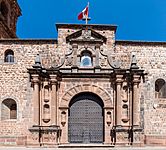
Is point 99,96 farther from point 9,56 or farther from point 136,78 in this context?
point 9,56

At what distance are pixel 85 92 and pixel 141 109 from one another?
9.85 feet

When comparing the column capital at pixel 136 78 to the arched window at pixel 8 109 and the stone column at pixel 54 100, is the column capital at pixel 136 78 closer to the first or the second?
the stone column at pixel 54 100

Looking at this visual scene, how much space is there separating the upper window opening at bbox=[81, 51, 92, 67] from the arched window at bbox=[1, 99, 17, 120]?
13.5 feet

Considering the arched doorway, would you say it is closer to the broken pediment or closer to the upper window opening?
the upper window opening

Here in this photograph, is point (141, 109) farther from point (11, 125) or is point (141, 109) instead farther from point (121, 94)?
point (11, 125)

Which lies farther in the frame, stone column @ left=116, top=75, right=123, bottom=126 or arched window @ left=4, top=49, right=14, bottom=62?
arched window @ left=4, top=49, right=14, bottom=62

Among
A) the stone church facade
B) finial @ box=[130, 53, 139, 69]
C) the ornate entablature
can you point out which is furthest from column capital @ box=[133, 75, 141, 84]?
the ornate entablature

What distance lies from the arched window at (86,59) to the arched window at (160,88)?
368 centimetres

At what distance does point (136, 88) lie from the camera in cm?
1688

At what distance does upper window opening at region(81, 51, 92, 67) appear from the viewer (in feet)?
58.0

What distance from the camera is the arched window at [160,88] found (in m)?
17.6

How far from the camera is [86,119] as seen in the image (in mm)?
17469

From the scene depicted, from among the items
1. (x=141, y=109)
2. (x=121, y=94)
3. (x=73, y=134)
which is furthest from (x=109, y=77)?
(x=73, y=134)

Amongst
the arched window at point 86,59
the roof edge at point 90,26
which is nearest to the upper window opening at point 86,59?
the arched window at point 86,59
